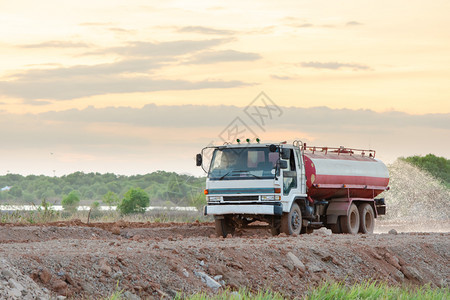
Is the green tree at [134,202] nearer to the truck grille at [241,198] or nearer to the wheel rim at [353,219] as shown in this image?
the wheel rim at [353,219]

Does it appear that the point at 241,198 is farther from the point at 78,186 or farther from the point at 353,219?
the point at 78,186

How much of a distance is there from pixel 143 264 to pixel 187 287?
1.00 metres

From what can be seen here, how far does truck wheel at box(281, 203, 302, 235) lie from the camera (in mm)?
23922

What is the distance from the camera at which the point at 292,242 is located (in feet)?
63.6

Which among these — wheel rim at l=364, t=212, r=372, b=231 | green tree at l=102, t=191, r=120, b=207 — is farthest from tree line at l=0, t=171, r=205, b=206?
wheel rim at l=364, t=212, r=372, b=231

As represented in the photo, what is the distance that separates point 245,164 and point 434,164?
46.7 meters

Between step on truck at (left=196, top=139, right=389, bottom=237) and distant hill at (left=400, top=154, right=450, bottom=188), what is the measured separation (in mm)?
37462

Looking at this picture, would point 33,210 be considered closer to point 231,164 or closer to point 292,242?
point 231,164

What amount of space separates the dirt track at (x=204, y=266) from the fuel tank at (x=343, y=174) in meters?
4.45

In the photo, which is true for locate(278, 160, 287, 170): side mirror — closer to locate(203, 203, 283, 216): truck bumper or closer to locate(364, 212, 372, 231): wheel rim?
locate(203, 203, 283, 216): truck bumper

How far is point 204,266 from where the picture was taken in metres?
15.1

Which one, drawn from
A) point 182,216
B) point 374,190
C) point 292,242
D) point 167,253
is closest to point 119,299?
point 167,253

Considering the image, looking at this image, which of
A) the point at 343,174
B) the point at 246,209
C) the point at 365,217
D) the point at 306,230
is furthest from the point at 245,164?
the point at 365,217

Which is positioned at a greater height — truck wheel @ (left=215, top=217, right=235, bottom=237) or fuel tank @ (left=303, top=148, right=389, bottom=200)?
fuel tank @ (left=303, top=148, right=389, bottom=200)
